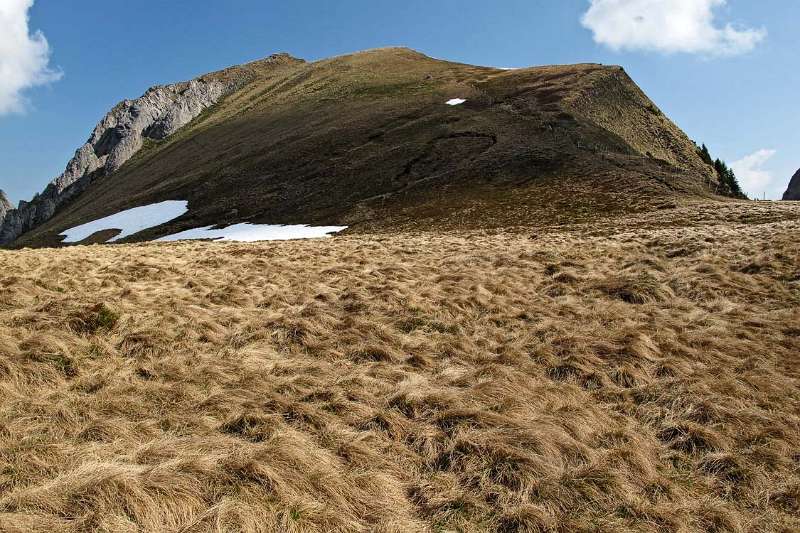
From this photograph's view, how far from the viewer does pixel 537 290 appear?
1512 cm

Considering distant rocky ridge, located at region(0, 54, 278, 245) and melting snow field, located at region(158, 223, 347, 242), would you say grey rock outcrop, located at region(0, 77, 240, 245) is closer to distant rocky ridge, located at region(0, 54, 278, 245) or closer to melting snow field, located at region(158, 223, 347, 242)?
distant rocky ridge, located at region(0, 54, 278, 245)

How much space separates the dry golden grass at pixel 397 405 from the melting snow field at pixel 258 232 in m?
28.3

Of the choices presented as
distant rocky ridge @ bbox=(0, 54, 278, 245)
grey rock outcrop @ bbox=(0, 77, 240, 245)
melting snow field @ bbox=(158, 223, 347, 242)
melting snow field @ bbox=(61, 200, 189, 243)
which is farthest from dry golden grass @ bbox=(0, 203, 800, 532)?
distant rocky ridge @ bbox=(0, 54, 278, 245)

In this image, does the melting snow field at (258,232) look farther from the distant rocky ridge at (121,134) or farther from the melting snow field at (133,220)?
the distant rocky ridge at (121,134)

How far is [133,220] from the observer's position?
64000 mm

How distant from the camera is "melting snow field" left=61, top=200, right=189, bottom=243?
60719mm

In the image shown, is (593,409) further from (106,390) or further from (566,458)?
(106,390)

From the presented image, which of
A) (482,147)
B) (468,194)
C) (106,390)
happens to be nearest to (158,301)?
(106,390)

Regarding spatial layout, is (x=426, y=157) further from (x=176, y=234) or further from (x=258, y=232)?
(x=176, y=234)

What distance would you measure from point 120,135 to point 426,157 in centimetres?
11483

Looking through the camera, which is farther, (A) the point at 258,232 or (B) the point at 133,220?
(B) the point at 133,220

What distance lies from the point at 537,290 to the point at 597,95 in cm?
7114

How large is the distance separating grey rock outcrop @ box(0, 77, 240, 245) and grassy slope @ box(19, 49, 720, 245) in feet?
73.1

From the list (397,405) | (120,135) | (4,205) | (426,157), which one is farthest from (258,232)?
(4,205)
